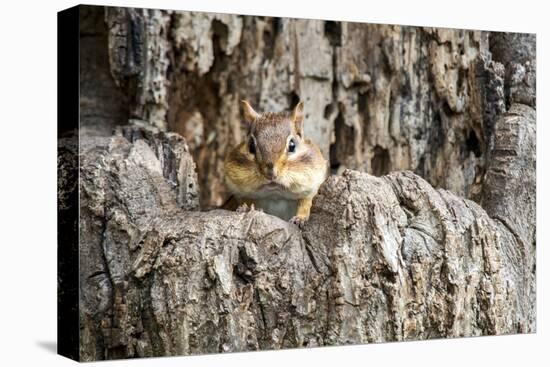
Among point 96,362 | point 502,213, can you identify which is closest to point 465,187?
point 502,213

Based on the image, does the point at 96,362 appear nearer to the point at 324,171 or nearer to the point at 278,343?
the point at 278,343

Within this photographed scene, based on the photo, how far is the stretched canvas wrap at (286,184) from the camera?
580cm

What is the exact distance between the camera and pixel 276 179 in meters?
6.16

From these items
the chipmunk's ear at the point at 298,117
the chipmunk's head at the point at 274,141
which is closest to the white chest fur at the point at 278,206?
the chipmunk's head at the point at 274,141

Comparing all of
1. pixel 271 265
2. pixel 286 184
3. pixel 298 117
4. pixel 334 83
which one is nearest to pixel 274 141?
pixel 286 184

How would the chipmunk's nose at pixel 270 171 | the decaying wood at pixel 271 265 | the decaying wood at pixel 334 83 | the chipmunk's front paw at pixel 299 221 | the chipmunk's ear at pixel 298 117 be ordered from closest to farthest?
the decaying wood at pixel 271 265 < the chipmunk's nose at pixel 270 171 < the chipmunk's front paw at pixel 299 221 < the chipmunk's ear at pixel 298 117 < the decaying wood at pixel 334 83

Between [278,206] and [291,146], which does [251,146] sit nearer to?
[291,146]

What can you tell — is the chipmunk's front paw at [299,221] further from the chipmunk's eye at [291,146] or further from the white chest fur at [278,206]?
the chipmunk's eye at [291,146]

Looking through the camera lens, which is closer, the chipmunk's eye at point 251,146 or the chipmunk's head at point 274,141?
the chipmunk's head at point 274,141

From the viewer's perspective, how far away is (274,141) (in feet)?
20.3

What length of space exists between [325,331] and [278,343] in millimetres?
335

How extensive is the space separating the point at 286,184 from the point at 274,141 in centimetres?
31

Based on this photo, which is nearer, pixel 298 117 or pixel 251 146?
pixel 251 146

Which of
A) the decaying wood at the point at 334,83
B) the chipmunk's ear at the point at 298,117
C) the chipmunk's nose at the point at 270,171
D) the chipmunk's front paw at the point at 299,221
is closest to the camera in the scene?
the chipmunk's nose at the point at 270,171
